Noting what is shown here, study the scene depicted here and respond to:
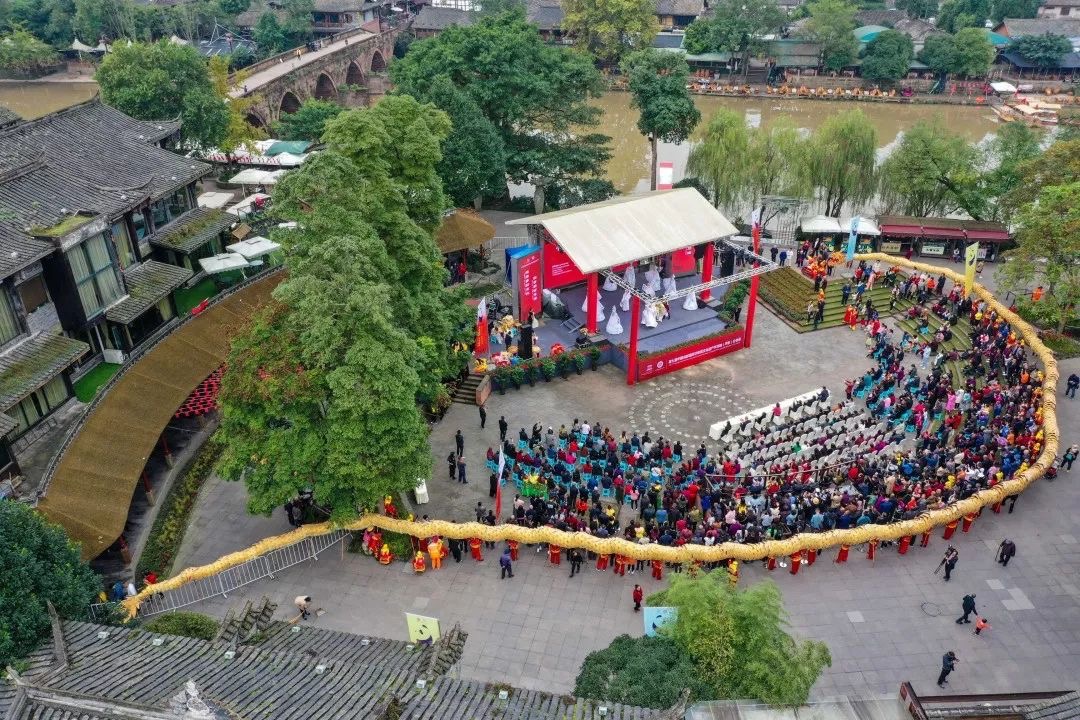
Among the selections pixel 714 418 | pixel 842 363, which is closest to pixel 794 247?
pixel 842 363

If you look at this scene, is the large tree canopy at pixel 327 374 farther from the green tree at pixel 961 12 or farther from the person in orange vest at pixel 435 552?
the green tree at pixel 961 12

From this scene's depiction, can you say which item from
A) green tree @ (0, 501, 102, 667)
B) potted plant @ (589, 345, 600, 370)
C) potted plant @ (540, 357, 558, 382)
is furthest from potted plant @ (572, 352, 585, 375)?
green tree @ (0, 501, 102, 667)

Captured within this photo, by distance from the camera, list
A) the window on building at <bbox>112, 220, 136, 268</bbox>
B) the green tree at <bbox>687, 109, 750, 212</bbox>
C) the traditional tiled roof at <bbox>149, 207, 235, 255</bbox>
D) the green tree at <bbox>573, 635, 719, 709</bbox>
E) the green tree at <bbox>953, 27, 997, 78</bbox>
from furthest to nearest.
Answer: the green tree at <bbox>953, 27, 997, 78</bbox> → the green tree at <bbox>687, 109, 750, 212</bbox> → the traditional tiled roof at <bbox>149, 207, 235, 255</bbox> → the window on building at <bbox>112, 220, 136, 268</bbox> → the green tree at <bbox>573, 635, 719, 709</bbox>

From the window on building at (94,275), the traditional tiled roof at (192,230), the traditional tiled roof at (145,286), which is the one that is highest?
the window on building at (94,275)

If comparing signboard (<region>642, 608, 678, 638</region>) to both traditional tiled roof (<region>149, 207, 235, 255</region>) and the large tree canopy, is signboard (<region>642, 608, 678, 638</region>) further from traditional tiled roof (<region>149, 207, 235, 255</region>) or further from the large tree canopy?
traditional tiled roof (<region>149, 207, 235, 255</region>)

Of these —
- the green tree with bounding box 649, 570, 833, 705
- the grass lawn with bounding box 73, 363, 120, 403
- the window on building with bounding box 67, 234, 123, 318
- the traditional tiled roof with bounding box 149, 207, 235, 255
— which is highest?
the window on building with bounding box 67, 234, 123, 318

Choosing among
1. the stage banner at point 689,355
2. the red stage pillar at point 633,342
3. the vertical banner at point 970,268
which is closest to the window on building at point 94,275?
the red stage pillar at point 633,342
